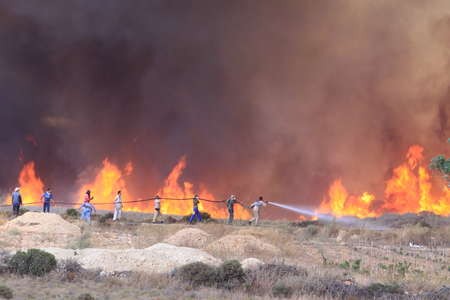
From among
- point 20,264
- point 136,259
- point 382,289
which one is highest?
point 136,259

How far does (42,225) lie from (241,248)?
12.5m

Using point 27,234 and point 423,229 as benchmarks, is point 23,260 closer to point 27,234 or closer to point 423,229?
point 27,234

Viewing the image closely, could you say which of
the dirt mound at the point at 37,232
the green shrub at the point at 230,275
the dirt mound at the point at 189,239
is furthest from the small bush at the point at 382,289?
the dirt mound at the point at 37,232

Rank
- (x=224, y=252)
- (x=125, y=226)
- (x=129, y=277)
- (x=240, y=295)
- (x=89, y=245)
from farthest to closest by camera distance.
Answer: (x=125, y=226), (x=89, y=245), (x=224, y=252), (x=129, y=277), (x=240, y=295)

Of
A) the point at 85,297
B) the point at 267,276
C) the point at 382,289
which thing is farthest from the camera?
the point at 267,276

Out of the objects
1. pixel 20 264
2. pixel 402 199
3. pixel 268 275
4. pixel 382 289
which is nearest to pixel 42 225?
pixel 20 264

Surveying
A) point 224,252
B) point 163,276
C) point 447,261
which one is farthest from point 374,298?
point 447,261

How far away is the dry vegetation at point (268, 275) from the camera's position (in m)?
15.3

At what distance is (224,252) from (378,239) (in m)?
17.9

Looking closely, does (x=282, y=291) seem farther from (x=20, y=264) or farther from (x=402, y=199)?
(x=402, y=199)

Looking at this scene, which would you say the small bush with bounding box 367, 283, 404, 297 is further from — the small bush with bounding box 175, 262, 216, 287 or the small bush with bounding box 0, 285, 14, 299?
the small bush with bounding box 0, 285, 14, 299

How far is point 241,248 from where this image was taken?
2577cm

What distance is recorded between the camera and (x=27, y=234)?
2956 cm

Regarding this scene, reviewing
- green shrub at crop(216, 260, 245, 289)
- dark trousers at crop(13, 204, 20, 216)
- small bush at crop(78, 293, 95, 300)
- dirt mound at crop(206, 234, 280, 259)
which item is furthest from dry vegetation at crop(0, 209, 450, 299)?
dark trousers at crop(13, 204, 20, 216)
